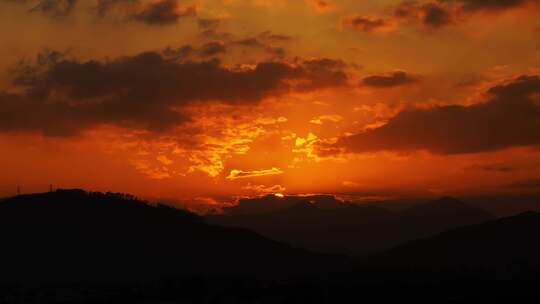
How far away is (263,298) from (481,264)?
9836cm

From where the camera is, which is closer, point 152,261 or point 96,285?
point 96,285

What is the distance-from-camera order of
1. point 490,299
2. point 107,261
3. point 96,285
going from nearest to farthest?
point 490,299, point 96,285, point 107,261

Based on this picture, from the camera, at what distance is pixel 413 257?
195 meters

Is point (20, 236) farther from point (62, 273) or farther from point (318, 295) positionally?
point (318, 295)

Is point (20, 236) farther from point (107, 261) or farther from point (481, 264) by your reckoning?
point (481, 264)

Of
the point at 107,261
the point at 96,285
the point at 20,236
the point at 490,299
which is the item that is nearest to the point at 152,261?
the point at 107,261

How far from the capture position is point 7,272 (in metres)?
175

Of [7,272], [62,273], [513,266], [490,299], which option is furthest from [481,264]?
[7,272]

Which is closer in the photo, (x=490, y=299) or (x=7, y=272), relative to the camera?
(x=490, y=299)

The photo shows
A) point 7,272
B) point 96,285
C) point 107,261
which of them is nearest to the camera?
point 96,285

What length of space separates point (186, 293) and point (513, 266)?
8808 cm

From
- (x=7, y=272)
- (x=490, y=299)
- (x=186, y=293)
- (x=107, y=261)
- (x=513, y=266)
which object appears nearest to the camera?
(x=490, y=299)

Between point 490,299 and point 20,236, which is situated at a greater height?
point 20,236

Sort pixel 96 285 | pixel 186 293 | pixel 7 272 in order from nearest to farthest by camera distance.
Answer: pixel 186 293, pixel 96 285, pixel 7 272
